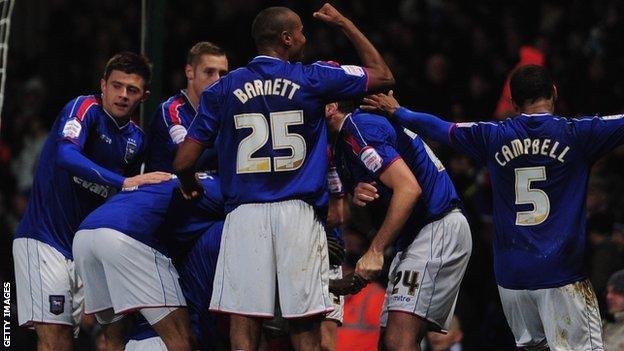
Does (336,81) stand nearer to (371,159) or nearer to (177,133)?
(371,159)

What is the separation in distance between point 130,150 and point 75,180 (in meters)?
0.39

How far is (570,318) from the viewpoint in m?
7.41

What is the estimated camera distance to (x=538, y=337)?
7.63 m

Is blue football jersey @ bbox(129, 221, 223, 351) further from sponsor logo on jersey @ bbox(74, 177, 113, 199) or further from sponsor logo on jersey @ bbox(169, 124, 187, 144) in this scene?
sponsor logo on jersey @ bbox(74, 177, 113, 199)

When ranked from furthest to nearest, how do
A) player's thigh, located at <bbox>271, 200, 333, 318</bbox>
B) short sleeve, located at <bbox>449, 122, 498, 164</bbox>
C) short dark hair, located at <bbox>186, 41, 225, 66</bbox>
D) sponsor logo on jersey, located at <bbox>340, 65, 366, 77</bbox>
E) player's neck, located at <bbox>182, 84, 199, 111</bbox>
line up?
short dark hair, located at <bbox>186, 41, 225, 66</bbox> < player's neck, located at <bbox>182, 84, 199, 111</bbox> < short sleeve, located at <bbox>449, 122, 498, 164</bbox> < sponsor logo on jersey, located at <bbox>340, 65, 366, 77</bbox> < player's thigh, located at <bbox>271, 200, 333, 318</bbox>

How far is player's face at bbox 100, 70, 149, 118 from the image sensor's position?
816cm

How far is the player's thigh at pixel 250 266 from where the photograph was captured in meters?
7.01

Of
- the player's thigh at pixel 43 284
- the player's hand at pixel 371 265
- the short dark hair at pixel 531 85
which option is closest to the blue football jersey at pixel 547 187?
the short dark hair at pixel 531 85

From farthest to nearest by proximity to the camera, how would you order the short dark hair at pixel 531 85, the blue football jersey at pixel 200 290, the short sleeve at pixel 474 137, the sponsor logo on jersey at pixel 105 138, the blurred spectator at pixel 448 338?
the blurred spectator at pixel 448 338
the sponsor logo on jersey at pixel 105 138
the blue football jersey at pixel 200 290
the short sleeve at pixel 474 137
the short dark hair at pixel 531 85

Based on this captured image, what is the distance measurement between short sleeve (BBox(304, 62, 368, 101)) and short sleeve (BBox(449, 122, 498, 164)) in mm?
806

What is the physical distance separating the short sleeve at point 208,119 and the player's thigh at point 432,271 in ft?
5.11

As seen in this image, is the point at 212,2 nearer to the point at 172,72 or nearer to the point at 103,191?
the point at 172,72

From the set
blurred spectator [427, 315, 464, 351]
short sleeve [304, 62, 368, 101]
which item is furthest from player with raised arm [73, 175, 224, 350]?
blurred spectator [427, 315, 464, 351]

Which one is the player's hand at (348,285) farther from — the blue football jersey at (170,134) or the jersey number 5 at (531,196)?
the blue football jersey at (170,134)
